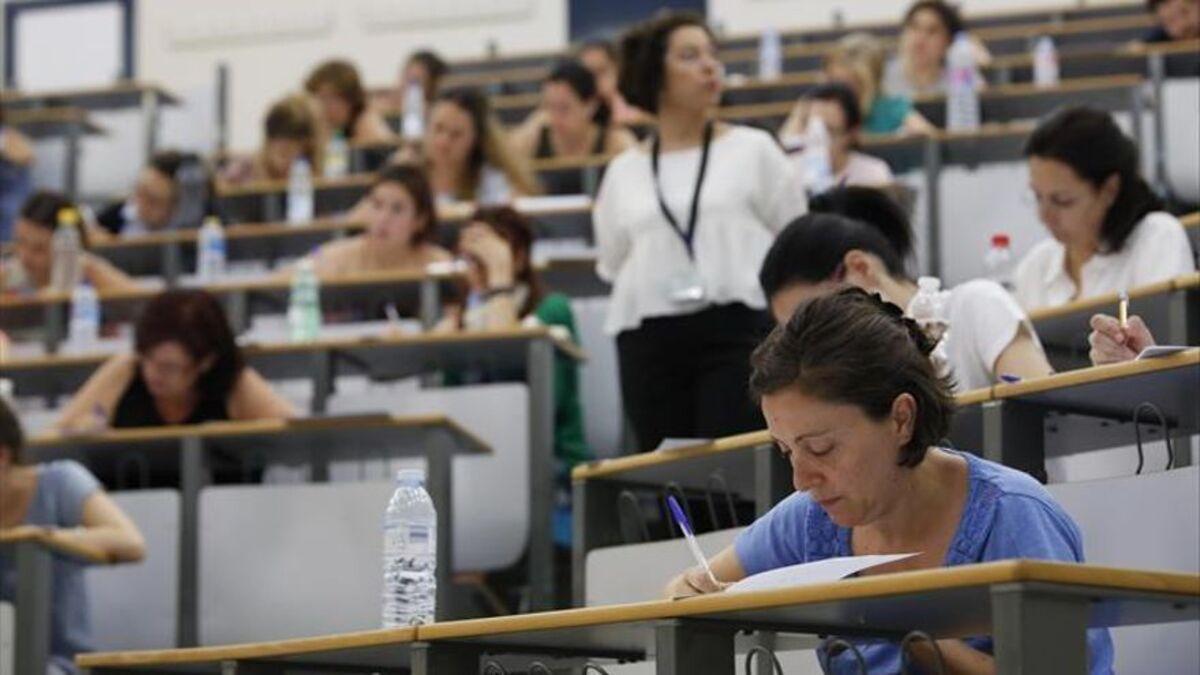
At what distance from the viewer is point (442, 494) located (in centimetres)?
482

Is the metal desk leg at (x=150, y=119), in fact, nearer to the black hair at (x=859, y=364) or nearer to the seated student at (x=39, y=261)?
the seated student at (x=39, y=261)

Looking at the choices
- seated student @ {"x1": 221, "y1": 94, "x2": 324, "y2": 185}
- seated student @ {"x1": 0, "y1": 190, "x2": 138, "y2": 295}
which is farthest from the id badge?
seated student @ {"x1": 221, "y1": 94, "x2": 324, "y2": 185}

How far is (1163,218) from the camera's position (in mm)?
4074

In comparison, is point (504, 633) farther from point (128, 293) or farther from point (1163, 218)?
point (128, 293)

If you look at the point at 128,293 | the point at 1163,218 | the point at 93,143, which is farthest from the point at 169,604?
the point at 93,143

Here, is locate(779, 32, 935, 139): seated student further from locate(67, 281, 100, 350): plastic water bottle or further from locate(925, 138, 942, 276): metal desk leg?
locate(67, 281, 100, 350): plastic water bottle

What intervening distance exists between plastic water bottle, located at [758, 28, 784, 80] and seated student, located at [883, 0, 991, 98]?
0.95 meters

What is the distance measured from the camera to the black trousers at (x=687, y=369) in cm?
436

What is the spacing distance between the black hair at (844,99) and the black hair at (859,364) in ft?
13.8

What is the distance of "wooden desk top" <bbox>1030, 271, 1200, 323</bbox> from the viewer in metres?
3.50

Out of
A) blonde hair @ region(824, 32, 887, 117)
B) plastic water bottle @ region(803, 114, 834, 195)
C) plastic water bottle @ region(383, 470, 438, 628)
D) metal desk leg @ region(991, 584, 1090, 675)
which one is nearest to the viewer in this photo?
metal desk leg @ region(991, 584, 1090, 675)

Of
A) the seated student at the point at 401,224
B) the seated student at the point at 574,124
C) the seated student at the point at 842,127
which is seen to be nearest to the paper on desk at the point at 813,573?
the seated student at the point at 842,127

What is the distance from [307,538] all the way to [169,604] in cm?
37

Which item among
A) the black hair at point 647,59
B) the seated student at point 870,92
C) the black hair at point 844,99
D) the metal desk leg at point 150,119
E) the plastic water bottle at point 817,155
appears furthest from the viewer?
the metal desk leg at point 150,119
